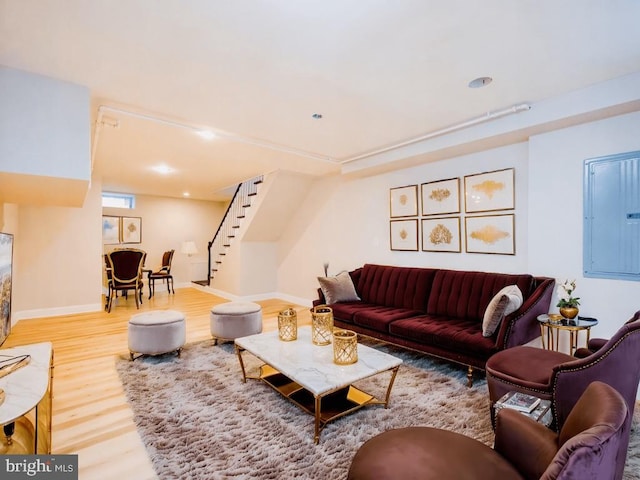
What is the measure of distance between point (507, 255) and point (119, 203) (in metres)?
8.54

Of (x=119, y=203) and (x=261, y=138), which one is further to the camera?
(x=119, y=203)

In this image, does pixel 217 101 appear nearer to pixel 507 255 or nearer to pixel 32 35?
pixel 32 35

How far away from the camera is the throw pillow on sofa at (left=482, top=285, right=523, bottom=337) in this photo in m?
2.79

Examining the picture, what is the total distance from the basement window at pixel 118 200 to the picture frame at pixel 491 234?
7927 millimetres

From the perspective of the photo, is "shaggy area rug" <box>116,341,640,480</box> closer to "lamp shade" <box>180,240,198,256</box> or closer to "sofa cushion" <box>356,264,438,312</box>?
"sofa cushion" <box>356,264,438,312</box>

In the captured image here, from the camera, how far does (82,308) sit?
226 inches

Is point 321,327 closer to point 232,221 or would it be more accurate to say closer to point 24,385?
point 24,385

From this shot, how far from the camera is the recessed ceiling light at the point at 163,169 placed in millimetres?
5490

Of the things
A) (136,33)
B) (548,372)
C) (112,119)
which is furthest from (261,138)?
(548,372)

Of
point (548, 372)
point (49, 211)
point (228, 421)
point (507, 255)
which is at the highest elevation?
point (49, 211)

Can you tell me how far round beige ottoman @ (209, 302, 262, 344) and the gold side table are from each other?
297 cm

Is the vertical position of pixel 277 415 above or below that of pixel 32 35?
below

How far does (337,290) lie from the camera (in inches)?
173

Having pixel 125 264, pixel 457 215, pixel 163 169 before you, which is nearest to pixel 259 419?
pixel 457 215
